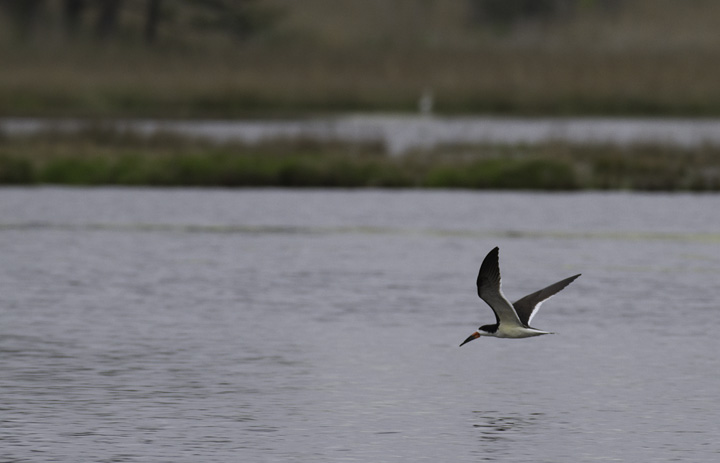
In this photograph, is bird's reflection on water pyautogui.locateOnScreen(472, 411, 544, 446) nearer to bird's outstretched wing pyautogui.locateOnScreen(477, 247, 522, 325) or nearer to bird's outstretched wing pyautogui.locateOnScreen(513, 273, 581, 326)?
bird's outstretched wing pyautogui.locateOnScreen(477, 247, 522, 325)

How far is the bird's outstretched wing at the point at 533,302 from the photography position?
1404 cm

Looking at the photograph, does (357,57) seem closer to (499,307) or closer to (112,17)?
(112,17)

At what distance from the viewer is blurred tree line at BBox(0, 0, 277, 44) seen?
77688 mm

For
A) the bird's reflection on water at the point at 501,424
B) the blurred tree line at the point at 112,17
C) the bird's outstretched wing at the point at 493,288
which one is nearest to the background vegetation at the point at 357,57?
the blurred tree line at the point at 112,17

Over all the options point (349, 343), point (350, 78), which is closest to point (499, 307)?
point (349, 343)

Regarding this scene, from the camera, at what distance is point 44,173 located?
40.2 metres

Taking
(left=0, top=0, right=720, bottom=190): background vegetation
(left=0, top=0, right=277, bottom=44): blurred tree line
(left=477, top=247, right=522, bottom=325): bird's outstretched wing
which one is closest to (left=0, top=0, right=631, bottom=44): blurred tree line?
(left=0, top=0, right=277, bottom=44): blurred tree line

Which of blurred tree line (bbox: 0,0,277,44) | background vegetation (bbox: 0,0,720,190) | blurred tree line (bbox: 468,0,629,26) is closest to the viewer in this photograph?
background vegetation (bbox: 0,0,720,190)

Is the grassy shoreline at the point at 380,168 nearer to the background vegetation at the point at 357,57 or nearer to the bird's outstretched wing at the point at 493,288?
the background vegetation at the point at 357,57

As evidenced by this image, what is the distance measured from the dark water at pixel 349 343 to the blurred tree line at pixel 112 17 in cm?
4789

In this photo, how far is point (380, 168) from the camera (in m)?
39.7

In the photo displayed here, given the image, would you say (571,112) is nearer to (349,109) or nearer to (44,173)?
(349,109)

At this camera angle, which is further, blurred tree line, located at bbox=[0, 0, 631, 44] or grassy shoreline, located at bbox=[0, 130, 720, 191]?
blurred tree line, located at bbox=[0, 0, 631, 44]

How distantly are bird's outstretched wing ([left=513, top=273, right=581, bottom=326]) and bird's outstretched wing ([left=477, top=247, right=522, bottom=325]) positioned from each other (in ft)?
1.03
